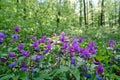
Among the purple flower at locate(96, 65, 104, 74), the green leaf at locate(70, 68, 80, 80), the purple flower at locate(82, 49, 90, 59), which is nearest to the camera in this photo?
the green leaf at locate(70, 68, 80, 80)

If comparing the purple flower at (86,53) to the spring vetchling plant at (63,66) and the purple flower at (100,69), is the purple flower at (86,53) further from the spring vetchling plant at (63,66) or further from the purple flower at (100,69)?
the purple flower at (100,69)

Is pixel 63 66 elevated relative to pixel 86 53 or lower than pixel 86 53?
lower

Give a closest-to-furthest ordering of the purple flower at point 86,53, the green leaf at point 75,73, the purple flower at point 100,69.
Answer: the green leaf at point 75,73 < the purple flower at point 100,69 < the purple flower at point 86,53

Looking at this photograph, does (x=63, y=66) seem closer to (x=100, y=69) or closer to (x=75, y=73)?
(x=75, y=73)

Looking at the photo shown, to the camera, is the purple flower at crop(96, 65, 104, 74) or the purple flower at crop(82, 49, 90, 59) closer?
the purple flower at crop(96, 65, 104, 74)

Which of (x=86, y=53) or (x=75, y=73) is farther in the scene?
(x=86, y=53)

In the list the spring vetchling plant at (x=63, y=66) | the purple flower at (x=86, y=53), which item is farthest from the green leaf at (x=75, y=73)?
the purple flower at (x=86, y=53)

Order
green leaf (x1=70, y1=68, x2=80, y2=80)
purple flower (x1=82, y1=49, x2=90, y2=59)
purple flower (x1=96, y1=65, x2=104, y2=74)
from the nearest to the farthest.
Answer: green leaf (x1=70, y1=68, x2=80, y2=80), purple flower (x1=96, y1=65, x2=104, y2=74), purple flower (x1=82, y1=49, x2=90, y2=59)

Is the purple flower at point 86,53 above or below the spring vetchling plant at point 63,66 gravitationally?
above

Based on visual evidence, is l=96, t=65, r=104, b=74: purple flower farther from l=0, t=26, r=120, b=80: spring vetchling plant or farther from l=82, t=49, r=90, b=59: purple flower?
l=82, t=49, r=90, b=59: purple flower

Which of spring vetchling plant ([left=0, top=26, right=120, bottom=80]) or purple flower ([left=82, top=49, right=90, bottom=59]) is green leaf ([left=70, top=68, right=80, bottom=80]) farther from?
purple flower ([left=82, top=49, right=90, bottom=59])

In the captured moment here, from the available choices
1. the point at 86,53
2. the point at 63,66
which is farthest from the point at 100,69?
the point at 63,66

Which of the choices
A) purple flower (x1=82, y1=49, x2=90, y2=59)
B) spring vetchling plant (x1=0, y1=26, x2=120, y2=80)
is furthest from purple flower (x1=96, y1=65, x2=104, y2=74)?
purple flower (x1=82, y1=49, x2=90, y2=59)

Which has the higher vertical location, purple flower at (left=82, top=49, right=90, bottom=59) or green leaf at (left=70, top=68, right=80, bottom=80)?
purple flower at (left=82, top=49, right=90, bottom=59)
